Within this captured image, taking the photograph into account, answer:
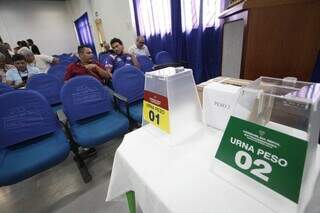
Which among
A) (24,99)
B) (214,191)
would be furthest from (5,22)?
(214,191)

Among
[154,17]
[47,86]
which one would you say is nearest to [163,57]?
[154,17]

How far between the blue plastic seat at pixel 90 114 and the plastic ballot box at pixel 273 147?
105 centimetres

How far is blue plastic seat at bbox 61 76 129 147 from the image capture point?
1.35 m

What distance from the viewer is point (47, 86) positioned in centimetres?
209

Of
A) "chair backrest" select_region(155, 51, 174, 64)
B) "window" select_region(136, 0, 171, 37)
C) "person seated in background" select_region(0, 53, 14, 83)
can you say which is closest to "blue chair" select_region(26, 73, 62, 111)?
"person seated in background" select_region(0, 53, 14, 83)

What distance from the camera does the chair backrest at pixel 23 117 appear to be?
1.21 m

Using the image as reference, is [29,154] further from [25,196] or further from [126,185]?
[126,185]

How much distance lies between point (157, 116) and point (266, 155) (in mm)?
390

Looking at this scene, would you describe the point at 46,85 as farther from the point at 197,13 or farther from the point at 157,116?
the point at 197,13

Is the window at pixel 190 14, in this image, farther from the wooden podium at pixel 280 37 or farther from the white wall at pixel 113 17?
the white wall at pixel 113 17

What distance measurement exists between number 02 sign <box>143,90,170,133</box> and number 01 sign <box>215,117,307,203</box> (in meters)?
0.23

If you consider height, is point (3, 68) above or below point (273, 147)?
above

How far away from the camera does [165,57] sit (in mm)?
3260

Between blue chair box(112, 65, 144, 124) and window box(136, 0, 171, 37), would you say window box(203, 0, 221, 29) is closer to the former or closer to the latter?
window box(136, 0, 171, 37)
